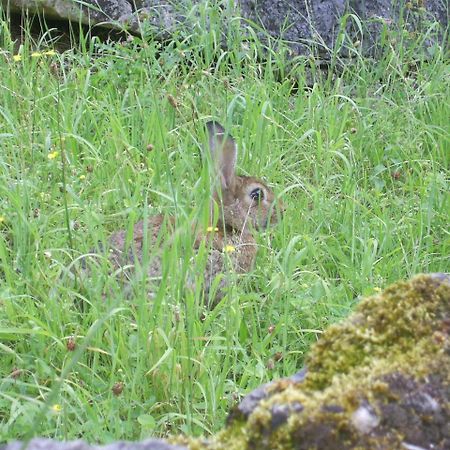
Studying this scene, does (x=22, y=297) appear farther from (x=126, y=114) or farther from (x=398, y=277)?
(x=126, y=114)

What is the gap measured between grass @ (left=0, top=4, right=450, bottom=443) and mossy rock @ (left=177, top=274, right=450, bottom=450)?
0.35 meters

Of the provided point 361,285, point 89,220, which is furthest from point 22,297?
point 361,285

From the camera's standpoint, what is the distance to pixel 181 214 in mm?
3475

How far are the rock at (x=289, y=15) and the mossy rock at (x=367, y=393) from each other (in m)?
4.81

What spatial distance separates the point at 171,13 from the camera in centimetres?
666

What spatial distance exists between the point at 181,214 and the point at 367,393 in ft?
6.59

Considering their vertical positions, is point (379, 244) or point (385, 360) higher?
point (385, 360)

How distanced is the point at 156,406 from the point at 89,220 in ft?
3.36

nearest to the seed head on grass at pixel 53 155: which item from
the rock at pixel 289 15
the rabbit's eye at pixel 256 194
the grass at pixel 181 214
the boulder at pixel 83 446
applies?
the grass at pixel 181 214

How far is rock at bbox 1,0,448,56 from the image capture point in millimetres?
6535

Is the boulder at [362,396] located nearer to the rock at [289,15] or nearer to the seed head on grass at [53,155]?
the seed head on grass at [53,155]

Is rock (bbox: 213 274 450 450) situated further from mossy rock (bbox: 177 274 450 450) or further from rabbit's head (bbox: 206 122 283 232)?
rabbit's head (bbox: 206 122 283 232)

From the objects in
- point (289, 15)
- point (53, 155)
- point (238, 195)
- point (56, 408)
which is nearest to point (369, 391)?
point (56, 408)

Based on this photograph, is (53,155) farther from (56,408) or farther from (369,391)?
(369,391)
